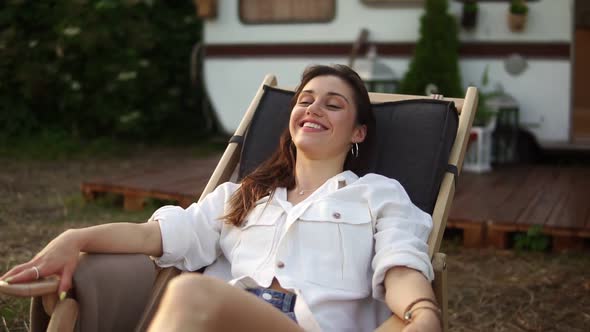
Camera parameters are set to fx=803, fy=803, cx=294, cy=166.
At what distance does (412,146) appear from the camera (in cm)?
288

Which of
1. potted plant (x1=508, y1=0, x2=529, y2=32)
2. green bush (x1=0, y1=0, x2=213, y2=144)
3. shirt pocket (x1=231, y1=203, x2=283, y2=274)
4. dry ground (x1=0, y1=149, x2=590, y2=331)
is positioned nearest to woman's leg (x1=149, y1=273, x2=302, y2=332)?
shirt pocket (x1=231, y1=203, x2=283, y2=274)

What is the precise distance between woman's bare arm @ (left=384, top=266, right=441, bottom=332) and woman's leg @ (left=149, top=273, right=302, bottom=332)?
1.13ft

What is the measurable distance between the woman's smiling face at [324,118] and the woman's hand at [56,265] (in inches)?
30.2

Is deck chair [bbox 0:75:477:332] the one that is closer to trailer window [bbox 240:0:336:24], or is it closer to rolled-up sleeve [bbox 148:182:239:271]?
rolled-up sleeve [bbox 148:182:239:271]

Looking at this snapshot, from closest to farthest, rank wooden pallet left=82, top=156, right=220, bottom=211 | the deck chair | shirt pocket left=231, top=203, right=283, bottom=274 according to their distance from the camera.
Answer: the deck chair, shirt pocket left=231, top=203, right=283, bottom=274, wooden pallet left=82, top=156, right=220, bottom=211

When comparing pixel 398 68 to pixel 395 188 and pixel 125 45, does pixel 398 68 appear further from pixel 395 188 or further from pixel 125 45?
pixel 395 188

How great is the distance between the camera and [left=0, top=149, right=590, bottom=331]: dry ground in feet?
11.6

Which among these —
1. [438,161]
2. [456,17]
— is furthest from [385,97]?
[456,17]

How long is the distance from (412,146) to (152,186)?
2.89 metres

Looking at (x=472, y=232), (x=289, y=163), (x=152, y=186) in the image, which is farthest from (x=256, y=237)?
(x=152, y=186)

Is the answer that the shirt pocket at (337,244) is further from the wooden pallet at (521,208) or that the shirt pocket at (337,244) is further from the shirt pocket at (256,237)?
the wooden pallet at (521,208)

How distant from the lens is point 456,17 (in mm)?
6398

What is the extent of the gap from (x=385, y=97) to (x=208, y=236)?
920 millimetres

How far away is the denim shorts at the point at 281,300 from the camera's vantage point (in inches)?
92.1
